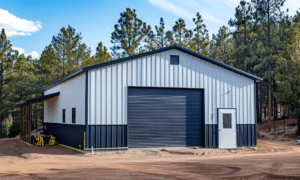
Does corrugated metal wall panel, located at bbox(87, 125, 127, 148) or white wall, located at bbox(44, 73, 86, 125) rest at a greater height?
white wall, located at bbox(44, 73, 86, 125)

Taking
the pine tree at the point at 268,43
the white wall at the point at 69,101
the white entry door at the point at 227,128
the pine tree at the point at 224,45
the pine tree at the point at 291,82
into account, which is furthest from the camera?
the pine tree at the point at 224,45

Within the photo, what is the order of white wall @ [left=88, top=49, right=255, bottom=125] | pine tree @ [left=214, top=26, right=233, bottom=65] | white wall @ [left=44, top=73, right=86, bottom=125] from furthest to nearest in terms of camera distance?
pine tree @ [left=214, top=26, right=233, bottom=65] → white wall @ [left=44, top=73, right=86, bottom=125] → white wall @ [left=88, top=49, right=255, bottom=125]

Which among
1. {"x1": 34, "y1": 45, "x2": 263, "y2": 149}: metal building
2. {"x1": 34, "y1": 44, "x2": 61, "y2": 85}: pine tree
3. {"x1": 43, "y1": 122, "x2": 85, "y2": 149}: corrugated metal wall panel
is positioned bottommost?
{"x1": 43, "y1": 122, "x2": 85, "y2": 149}: corrugated metal wall panel

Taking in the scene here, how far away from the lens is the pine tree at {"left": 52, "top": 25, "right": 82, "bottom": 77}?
1606 inches

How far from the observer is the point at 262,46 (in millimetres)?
38906

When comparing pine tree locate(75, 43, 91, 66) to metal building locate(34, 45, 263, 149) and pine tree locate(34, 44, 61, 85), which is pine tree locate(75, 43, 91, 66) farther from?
metal building locate(34, 45, 263, 149)

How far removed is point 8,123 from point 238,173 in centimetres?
4603

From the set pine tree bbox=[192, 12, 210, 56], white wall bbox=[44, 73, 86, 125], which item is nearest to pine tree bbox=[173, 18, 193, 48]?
pine tree bbox=[192, 12, 210, 56]

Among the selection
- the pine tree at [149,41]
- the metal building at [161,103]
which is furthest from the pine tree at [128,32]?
the metal building at [161,103]

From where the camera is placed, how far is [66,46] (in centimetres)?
4091

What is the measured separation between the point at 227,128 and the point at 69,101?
936 centimetres

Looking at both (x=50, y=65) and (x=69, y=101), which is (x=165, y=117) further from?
(x=50, y=65)

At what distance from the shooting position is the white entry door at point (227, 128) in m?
17.0

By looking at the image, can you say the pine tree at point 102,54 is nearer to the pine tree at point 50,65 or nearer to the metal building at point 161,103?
the pine tree at point 50,65
